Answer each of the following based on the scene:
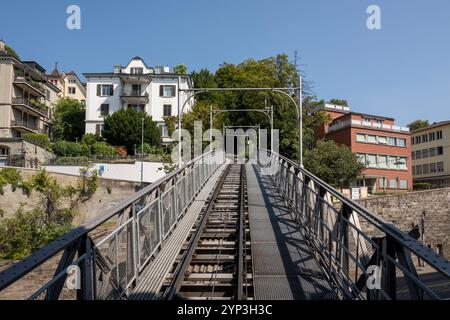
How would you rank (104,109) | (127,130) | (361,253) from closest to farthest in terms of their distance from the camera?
(361,253)
(127,130)
(104,109)

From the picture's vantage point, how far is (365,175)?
57.8m

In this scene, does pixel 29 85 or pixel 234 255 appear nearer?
pixel 234 255

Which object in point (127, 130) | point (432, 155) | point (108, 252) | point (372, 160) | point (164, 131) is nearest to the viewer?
point (108, 252)

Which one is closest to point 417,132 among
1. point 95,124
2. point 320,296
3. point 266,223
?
point 95,124

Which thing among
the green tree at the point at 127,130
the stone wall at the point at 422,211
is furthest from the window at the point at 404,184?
the green tree at the point at 127,130

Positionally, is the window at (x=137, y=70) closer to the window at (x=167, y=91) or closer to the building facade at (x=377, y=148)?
the window at (x=167, y=91)

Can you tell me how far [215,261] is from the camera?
859 centimetres

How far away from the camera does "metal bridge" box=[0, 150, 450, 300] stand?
4.53 meters

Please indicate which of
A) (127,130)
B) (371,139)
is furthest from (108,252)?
(371,139)

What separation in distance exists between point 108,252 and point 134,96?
60.4 metres

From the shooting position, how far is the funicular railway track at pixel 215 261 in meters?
6.99

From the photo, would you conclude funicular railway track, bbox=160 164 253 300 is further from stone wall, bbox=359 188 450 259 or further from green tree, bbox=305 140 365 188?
green tree, bbox=305 140 365 188

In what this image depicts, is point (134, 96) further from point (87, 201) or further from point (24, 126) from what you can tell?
point (87, 201)
